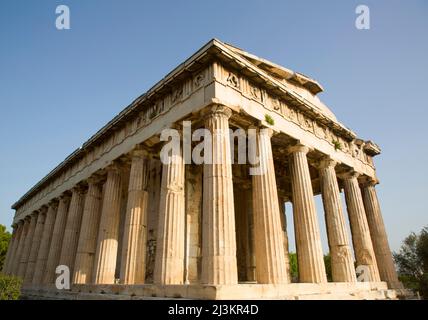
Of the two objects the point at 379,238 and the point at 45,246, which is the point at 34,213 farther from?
the point at 379,238

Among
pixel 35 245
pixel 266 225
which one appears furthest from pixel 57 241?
pixel 266 225

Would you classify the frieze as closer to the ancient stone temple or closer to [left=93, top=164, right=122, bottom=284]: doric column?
the ancient stone temple

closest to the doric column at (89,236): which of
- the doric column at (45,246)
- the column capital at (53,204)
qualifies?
the column capital at (53,204)

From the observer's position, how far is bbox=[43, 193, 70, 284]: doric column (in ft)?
63.1

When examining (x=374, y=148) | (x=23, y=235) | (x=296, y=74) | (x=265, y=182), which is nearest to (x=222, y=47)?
(x=265, y=182)

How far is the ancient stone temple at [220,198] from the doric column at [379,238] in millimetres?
65

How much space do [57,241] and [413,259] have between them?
33387 millimetres

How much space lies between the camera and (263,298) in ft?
25.1

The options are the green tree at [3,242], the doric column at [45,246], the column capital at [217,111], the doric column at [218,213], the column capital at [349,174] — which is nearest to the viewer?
the doric column at [218,213]

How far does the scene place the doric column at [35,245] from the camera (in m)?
23.2

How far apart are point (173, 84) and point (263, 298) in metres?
9.28

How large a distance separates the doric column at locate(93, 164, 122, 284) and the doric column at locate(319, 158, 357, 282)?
36.4 feet

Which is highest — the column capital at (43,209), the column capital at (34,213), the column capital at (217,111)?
the column capital at (34,213)

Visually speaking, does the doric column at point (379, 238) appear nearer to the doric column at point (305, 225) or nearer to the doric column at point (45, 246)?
the doric column at point (305, 225)
